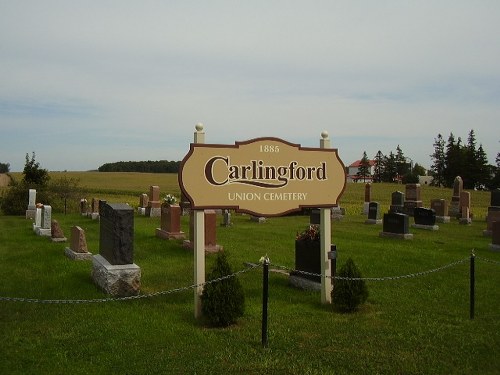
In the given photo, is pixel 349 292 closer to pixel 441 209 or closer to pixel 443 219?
pixel 443 219

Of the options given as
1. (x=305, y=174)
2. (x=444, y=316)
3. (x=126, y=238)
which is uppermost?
(x=305, y=174)

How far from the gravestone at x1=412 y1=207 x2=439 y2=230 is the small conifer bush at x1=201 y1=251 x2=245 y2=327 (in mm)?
18643

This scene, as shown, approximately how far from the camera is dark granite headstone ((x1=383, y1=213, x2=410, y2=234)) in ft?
65.0

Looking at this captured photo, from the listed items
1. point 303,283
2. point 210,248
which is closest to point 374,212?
point 210,248

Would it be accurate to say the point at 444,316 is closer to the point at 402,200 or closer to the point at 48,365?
the point at 48,365

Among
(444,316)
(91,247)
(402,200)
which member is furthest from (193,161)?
(402,200)

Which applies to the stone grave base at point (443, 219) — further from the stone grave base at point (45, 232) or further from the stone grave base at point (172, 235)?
the stone grave base at point (45, 232)

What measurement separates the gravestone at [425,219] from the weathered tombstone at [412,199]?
23.1 feet

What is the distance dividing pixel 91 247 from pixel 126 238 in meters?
7.15

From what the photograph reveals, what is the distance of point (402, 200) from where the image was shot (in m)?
31.2

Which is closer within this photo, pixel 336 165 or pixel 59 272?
pixel 336 165

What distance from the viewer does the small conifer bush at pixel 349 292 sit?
865 centimetres

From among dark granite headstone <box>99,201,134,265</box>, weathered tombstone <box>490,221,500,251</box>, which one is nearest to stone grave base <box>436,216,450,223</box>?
weathered tombstone <box>490,221,500,251</box>

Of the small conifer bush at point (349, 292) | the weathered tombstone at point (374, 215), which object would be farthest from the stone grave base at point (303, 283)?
the weathered tombstone at point (374, 215)
